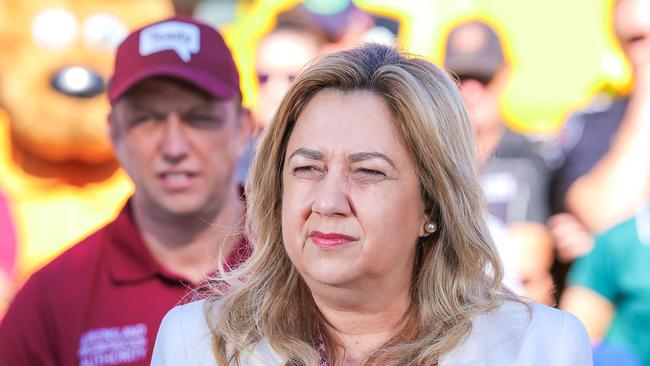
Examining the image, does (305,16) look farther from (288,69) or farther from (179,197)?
(179,197)

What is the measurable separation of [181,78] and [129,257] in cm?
46

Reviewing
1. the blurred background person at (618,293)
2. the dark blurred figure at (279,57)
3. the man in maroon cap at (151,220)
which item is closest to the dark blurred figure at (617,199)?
the blurred background person at (618,293)

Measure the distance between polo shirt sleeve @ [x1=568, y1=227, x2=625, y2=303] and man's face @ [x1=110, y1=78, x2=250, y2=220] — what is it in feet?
5.65

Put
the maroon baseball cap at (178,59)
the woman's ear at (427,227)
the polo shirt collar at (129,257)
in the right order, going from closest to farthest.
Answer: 1. the woman's ear at (427,227)
2. the polo shirt collar at (129,257)
3. the maroon baseball cap at (178,59)

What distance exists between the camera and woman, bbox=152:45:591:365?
1.91 metres

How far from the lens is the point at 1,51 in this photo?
462cm

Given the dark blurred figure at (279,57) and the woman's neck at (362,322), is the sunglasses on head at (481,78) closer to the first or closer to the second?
the dark blurred figure at (279,57)

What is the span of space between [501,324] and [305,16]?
9.62 feet

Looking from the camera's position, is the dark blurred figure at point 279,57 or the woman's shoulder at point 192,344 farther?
the dark blurred figure at point 279,57

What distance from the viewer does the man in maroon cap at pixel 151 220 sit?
2.46 metres

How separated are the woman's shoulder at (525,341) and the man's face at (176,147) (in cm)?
89

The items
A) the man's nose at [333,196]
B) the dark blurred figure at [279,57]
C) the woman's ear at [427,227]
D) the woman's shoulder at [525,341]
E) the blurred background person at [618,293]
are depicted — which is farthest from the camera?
the dark blurred figure at [279,57]


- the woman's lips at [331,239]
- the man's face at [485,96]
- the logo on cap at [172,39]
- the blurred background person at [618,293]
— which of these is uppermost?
the logo on cap at [172,39]

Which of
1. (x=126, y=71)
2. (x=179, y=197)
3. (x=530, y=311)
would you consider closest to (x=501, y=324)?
(x=530, y=311)
